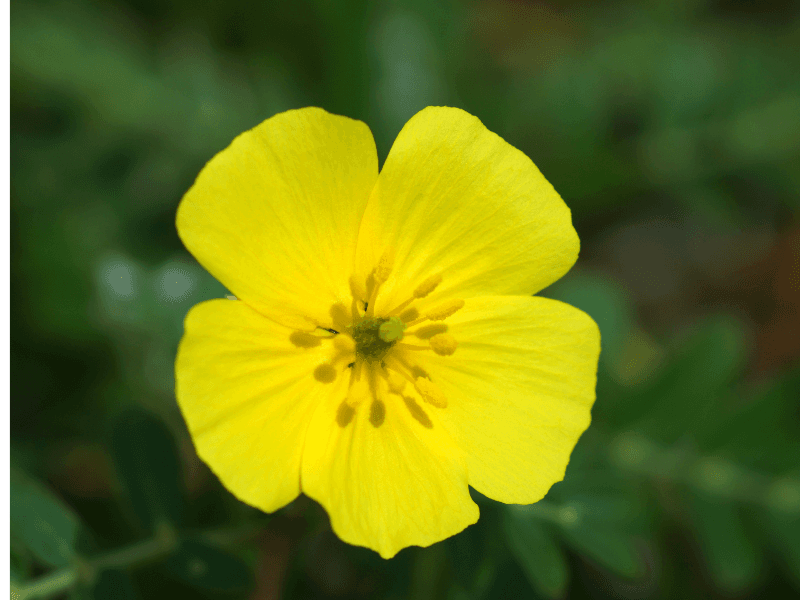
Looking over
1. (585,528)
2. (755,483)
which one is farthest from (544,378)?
(755,483)

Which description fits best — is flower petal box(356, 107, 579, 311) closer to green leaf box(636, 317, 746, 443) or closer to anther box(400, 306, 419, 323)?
anther box(400, 306, 419, 323)

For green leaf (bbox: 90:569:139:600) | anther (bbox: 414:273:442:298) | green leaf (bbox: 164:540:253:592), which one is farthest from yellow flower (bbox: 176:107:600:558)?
green leaf (bbox: 90:569:139:600)

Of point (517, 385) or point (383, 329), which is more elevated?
point (383, 329)

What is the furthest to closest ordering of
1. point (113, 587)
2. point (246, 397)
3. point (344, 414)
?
1. point (113, 587)
2. point (344, 414)
3. point (246, 397)

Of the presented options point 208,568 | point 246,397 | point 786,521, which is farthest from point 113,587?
point 786,521

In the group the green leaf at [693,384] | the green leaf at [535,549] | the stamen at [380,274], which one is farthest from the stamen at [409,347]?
the green leaf at [693,384]

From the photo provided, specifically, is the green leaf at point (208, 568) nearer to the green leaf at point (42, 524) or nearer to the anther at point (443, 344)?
the green leaf at point (42, 524)

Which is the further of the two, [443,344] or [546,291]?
[546,291]

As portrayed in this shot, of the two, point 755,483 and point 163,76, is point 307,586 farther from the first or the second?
point 163,76

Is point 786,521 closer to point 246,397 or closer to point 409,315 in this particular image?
point 409,315
